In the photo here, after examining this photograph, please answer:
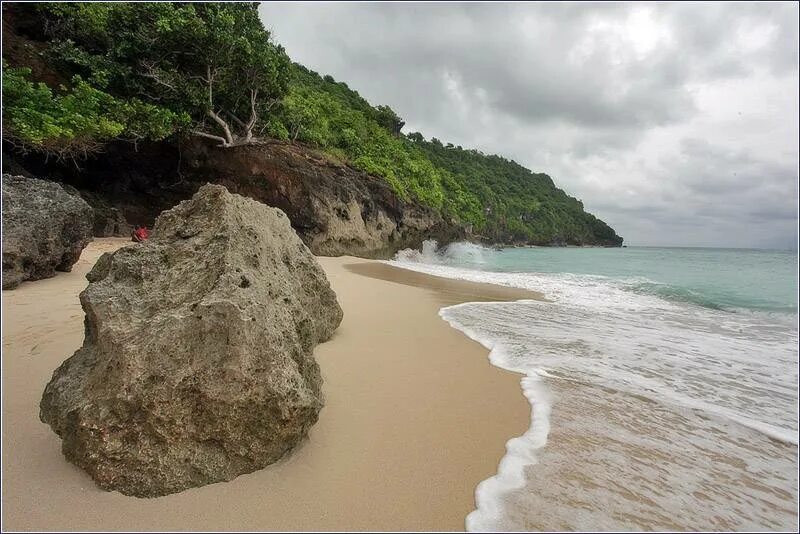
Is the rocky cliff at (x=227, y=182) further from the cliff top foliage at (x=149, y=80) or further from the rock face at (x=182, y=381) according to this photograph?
the rock face at (x=182, y=381)

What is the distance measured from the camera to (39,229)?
598 centimetres

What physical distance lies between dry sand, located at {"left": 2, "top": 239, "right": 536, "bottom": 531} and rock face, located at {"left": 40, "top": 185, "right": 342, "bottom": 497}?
0.46ft

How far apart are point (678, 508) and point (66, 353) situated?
4.80m

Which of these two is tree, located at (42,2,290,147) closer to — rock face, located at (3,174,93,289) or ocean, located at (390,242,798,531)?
rock face, located at (3,174,93,289)

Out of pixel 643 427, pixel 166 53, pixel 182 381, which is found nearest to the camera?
→ pixel 182 381

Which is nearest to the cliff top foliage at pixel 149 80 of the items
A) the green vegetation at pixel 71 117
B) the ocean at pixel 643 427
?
the green vegetation at pixel 71 117

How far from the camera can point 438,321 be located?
19.8 ft

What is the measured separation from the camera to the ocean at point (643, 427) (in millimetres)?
2113

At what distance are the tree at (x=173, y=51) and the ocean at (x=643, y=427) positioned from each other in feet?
40.3

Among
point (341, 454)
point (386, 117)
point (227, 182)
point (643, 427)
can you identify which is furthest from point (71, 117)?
point (386, 117)

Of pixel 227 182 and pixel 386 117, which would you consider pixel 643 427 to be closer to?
pixel 227 182

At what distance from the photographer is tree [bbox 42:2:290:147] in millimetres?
12578

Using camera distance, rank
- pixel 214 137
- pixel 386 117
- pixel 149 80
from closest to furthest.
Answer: pixel 149 80 < pixel 214 137 < pixel 386 117

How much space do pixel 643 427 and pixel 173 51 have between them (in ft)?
52.7
